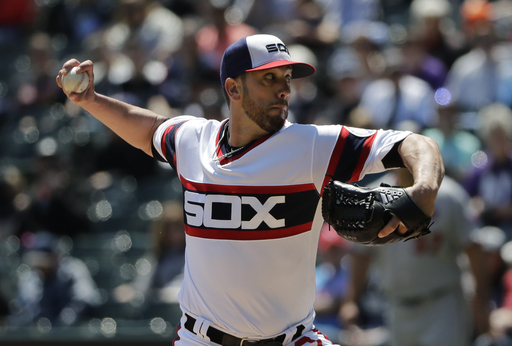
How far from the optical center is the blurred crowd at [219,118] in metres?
6.65

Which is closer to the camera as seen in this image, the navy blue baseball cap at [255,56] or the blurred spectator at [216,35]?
the navy blue baseball cap at [255,56]

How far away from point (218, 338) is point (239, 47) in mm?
1439

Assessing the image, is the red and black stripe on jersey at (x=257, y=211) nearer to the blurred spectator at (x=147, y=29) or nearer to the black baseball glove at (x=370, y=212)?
the black baseball glove at (x=370, y=212)

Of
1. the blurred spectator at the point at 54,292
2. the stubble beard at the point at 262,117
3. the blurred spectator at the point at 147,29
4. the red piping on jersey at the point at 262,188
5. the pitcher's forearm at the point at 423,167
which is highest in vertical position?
the blurred spectator at the point at 147,29

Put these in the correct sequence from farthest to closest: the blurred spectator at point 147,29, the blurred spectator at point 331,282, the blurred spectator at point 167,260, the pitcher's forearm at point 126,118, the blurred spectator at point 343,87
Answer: the blurred spectator at point 147,29, the blurred spectator at point 343,87, the blurred spectator at point 167,260, the blurred spectator at point 331,282, the pitcher's forearm at point 126,118

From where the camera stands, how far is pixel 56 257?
7.73 meters

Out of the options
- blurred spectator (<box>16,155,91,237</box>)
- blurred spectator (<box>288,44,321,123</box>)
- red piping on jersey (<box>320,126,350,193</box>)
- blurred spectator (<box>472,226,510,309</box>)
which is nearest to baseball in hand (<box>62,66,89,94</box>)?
red piping on jersey (<box>320,126,350,193</box>)

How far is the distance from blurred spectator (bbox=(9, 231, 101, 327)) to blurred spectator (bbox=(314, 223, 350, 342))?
2.51 metres

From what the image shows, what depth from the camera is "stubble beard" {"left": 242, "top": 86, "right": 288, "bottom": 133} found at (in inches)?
134

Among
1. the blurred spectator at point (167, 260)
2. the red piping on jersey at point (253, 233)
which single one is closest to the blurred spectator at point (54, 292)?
the blurred spectator at point (167, 260)

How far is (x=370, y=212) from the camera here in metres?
2.72

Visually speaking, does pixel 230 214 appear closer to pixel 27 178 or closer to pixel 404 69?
pixel 404 69

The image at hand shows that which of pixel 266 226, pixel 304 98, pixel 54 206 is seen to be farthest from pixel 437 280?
pixel 54 206

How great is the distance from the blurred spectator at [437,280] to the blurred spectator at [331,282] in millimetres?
758
